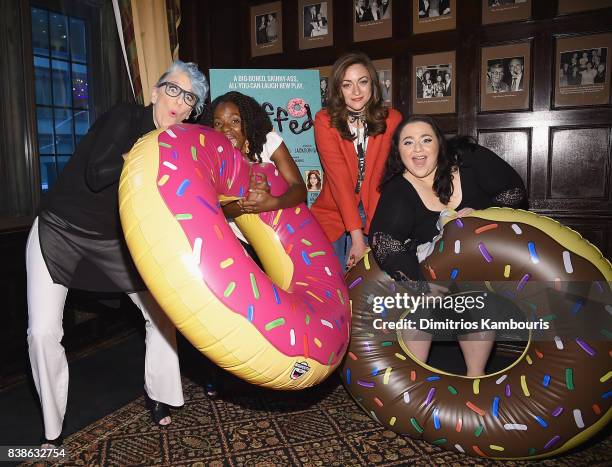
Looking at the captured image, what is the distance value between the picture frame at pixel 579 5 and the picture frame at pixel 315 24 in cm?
136

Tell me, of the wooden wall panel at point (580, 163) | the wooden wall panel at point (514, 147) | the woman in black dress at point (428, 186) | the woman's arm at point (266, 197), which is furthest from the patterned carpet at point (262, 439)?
the wooden wall panel at point (514, 147)

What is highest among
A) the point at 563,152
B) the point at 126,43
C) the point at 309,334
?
the point at 126,43

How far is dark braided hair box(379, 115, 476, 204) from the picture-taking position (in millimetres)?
1822

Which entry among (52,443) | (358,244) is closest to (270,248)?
(358,244)

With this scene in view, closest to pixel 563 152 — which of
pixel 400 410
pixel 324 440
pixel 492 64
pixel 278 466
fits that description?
pixel 492 64

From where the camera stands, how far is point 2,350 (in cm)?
253

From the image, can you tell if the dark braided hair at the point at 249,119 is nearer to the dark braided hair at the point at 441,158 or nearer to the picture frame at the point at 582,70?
the dark braided hair at the point at 441,158

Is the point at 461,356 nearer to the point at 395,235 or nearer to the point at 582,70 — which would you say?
the point at 395,235

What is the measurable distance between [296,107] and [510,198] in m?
1.52

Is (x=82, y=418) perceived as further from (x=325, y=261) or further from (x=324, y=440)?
(x=325, y=261)

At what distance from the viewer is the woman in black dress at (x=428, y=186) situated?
1.77m

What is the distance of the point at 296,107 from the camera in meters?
2.93

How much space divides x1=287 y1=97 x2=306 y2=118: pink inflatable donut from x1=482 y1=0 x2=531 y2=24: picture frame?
1.14m

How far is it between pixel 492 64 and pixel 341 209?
145cm
